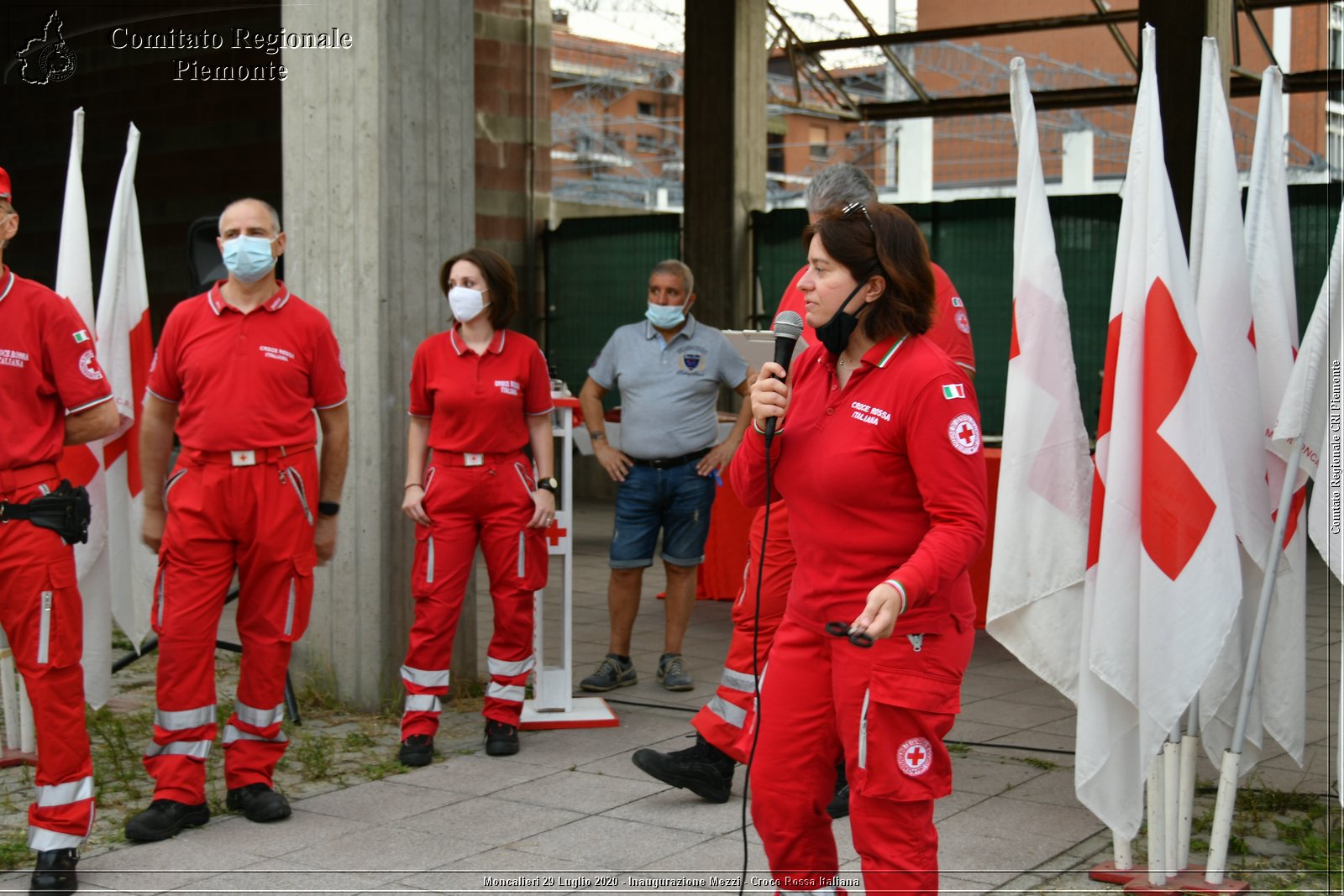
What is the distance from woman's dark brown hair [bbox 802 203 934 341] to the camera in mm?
3369

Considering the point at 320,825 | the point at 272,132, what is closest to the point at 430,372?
the point at 320,825

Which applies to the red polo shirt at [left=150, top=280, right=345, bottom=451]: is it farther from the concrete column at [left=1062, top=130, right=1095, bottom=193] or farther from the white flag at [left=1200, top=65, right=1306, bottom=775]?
the concrete column at [left=1062, top=130, right=1095, bottom=193]

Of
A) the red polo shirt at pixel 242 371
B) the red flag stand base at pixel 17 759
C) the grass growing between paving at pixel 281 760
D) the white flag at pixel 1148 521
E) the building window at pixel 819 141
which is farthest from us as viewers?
the building window at pixel 819 141

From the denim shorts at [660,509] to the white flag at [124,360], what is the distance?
214 centimetres

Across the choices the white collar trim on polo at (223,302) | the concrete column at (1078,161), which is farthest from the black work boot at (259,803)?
the concrete column at (1078,161)

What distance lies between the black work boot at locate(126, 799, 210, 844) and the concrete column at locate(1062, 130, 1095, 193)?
1048 inches

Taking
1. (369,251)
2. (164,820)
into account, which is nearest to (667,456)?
(369,251)

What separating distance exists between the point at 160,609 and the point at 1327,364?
149 inches

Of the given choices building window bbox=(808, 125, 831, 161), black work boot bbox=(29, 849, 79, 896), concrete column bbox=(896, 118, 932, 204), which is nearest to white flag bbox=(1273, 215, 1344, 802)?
black work boot bbox=(29, 849, 79, 896)

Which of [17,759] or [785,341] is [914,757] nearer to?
[785,341]

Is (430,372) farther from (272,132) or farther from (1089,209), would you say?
(272,132)

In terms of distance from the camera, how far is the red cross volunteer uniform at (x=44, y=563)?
14.5 feet

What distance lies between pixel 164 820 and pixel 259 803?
0.32m

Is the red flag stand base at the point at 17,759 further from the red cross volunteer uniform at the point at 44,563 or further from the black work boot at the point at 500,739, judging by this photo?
the black work boot at the point at 500,739
